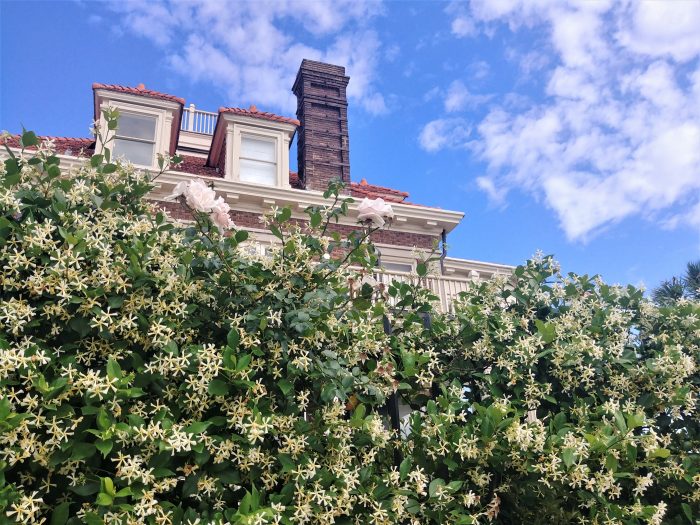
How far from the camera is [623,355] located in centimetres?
432

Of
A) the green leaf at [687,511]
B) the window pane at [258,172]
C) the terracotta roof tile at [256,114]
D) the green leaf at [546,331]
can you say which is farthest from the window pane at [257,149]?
the green leaf at [687,511]

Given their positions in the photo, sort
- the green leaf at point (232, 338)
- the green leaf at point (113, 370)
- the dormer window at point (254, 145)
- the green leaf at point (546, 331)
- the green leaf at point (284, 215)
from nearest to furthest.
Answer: the green leaf at point (113, 370)
the green leaf at point (232, 338)
the green leaf at point (284, 215)
the green leaf at point (546, 331)
the dormer window at point (254, 145)

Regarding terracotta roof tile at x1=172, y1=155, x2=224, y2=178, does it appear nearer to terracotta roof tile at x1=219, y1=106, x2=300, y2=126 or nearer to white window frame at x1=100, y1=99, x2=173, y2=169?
white window frame at x1=100, y1=99, x2=173, y2=169

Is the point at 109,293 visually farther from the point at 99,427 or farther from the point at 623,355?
the point at 623,355

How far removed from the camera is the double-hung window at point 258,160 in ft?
39.9

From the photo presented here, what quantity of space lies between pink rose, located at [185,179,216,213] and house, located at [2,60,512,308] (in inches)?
288

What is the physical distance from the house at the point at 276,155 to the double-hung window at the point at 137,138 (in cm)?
2

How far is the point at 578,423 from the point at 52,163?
3.99 metres

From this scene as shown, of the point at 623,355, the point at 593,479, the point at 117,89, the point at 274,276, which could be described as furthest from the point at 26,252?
the point at 117,89

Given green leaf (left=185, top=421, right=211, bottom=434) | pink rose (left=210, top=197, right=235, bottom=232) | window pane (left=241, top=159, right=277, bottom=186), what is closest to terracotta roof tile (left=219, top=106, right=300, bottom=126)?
window pane (left=241, top=159, right=277, bottom=186)

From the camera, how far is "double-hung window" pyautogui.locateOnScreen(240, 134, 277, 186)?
12.2 metres

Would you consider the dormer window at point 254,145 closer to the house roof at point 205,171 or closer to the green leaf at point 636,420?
the house roof at point 205,171

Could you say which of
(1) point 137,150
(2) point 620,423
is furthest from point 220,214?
(1) point 137,150

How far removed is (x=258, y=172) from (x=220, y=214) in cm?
902
